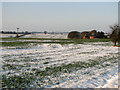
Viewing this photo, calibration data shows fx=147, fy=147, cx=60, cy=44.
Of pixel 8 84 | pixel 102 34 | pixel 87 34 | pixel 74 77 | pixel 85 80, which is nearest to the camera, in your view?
pixel 8 84

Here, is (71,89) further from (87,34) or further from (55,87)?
(87,34)

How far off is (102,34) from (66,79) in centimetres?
6615

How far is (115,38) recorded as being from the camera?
2641 centimetres

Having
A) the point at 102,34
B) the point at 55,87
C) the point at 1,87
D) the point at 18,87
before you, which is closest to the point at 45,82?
→ the point at 55,87

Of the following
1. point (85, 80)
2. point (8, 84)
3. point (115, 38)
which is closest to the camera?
point (8, 84)

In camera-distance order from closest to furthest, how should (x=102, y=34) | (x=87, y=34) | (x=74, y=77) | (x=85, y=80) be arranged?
(x=85, y=80), (x=74, y=77), (x=102, y=34), (x=87, y=34)

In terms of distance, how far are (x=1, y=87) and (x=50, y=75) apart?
2538 mm

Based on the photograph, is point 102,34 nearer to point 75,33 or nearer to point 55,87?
point 75,33

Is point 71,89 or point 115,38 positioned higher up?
point 115,38

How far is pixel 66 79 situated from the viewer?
7059 mm

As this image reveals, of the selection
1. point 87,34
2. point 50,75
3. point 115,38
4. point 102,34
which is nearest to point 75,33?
point 87,34

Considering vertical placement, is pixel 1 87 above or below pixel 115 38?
below

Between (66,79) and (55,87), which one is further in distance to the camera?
(66,79)

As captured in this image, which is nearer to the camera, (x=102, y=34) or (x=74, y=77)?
(x=74, y=77)
